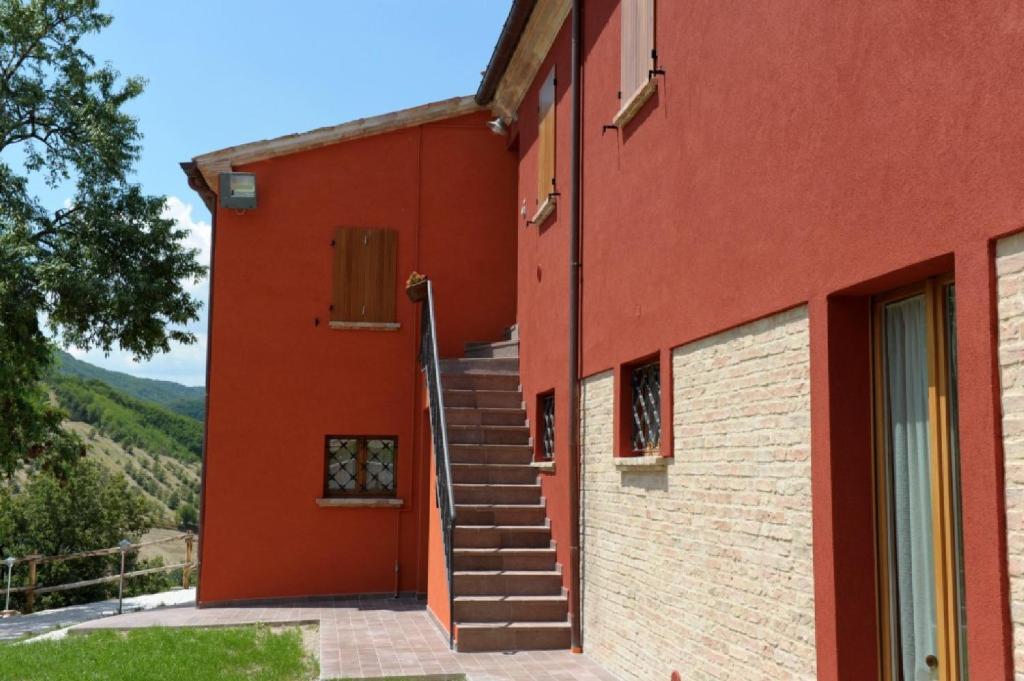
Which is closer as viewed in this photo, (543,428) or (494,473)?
(494,473)

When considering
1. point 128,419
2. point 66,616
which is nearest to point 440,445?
point 66,616

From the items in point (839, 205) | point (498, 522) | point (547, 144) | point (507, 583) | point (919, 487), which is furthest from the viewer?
point (547, 144)

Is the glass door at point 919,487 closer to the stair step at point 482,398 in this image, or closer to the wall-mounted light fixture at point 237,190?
the stair step at point 482,398

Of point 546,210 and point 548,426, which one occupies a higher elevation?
point 546,210

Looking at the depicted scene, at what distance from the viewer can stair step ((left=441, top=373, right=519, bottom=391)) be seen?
36.2 ft

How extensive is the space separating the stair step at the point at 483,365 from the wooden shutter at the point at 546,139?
6.36 ft

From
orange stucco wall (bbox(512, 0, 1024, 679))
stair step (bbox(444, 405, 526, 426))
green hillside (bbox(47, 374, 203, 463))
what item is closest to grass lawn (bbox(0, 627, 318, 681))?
stair step (bbox(444, 405, 526, 426))

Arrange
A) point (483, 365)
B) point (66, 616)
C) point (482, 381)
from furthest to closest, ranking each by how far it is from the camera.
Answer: point (66, 616) < point (483, 365) < point (482, 381)

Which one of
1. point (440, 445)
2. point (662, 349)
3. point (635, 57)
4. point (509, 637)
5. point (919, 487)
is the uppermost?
point (635, 57)

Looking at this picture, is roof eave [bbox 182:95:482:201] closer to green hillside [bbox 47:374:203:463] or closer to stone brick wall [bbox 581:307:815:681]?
stone brick wall [bbox 581:307:815:681]

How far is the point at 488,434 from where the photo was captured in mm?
10438

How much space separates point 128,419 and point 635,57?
202ft

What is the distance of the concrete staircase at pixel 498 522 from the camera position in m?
8.44

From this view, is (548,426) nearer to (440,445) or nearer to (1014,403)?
(440,445)
